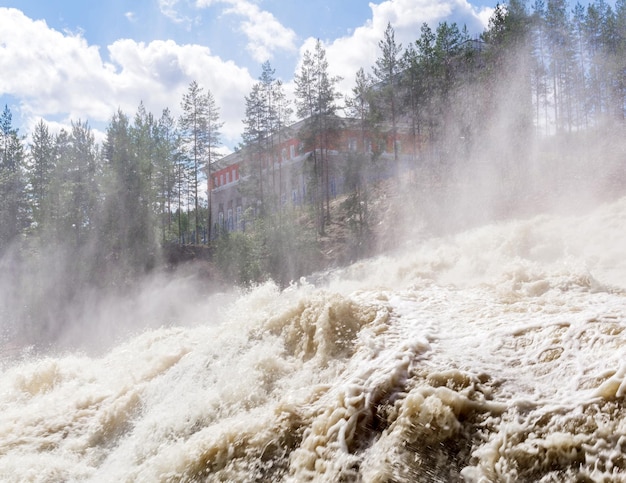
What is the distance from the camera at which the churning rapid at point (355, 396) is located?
4.68m

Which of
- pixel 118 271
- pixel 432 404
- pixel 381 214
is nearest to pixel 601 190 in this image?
pixel 381 214

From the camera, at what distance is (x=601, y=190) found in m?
19.9

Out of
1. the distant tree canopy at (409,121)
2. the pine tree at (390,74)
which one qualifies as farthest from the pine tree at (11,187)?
the pine tree at (390,74)

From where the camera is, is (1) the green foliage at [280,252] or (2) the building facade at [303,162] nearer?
(1) the green foliage at [280,252]

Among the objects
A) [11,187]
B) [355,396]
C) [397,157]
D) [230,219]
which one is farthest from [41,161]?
[355,396]

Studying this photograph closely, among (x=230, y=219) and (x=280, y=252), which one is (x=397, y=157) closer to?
(x=280, y=252)

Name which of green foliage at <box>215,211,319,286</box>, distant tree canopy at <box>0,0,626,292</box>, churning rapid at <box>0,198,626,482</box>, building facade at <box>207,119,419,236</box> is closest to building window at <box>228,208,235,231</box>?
building facade at <box>207,119,419,236</box>

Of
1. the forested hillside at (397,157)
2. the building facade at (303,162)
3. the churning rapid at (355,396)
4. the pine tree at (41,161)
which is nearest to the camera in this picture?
the churning rapid at (355,396)

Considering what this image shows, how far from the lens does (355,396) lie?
569 centimetres

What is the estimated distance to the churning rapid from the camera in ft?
15.3

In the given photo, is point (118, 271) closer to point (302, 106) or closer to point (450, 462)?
point (302, 106)

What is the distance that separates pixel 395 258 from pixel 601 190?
8.49m

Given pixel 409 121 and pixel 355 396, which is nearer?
pixel 355 396

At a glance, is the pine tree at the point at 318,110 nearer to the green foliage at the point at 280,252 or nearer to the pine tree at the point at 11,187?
the green foliage at the point at 280,252
